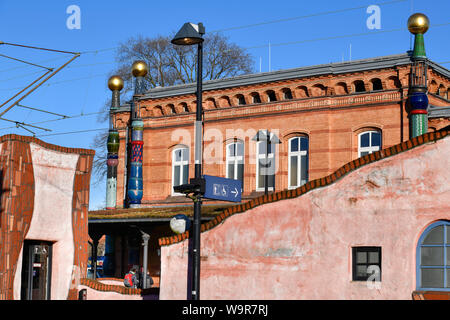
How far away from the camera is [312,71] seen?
2756 cm

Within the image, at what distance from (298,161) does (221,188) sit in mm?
11813

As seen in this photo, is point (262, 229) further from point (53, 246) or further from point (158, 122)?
point (158, 122)

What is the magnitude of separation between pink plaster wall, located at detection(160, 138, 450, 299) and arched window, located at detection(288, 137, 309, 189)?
39.4 ft

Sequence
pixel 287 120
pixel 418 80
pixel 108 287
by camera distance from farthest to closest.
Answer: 1. pixel 287 120
2. pixel 418 80
3. pixel 108 287

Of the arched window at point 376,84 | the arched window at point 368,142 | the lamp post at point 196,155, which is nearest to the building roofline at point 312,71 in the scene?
the arched window at point 376,84

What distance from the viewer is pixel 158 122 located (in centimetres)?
3191

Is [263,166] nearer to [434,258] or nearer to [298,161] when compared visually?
[298,161]

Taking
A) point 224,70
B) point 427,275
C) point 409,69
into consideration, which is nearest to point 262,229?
point 427,275

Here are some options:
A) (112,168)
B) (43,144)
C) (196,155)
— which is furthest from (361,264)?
(112,168)

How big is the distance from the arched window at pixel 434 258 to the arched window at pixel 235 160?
1569 centimetres

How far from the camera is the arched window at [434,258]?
13.9 metres

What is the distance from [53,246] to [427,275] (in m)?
10.1
